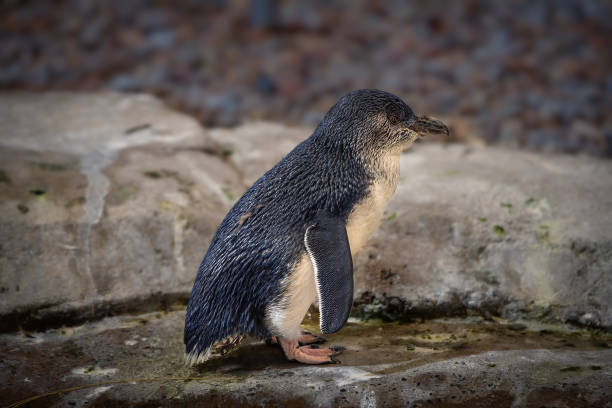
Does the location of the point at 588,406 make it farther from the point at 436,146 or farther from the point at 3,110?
the point at 3,110

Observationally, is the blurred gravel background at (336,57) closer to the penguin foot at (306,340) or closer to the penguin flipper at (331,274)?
the penguin foot at (306,340)

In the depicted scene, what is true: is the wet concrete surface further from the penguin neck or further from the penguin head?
the penguin head

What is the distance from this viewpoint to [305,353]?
2145mm

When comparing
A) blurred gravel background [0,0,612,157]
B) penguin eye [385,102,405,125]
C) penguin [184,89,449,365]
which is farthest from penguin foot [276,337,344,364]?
blurred gravel background [0,0,612,157]

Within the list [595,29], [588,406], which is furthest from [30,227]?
[595,29]

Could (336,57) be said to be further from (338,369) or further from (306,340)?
(338,369)

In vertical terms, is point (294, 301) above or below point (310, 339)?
above

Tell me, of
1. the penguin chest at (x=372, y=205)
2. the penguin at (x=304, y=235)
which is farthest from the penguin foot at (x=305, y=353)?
the penguin chest at (x=372, y=205)

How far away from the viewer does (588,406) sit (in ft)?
5.86

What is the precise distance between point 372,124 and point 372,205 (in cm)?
27

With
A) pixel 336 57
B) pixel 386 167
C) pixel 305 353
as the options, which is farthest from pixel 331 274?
pixel 336 57

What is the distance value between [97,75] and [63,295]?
10.5ft

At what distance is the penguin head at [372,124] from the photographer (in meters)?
2.16

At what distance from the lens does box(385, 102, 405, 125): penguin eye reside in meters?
2.18
